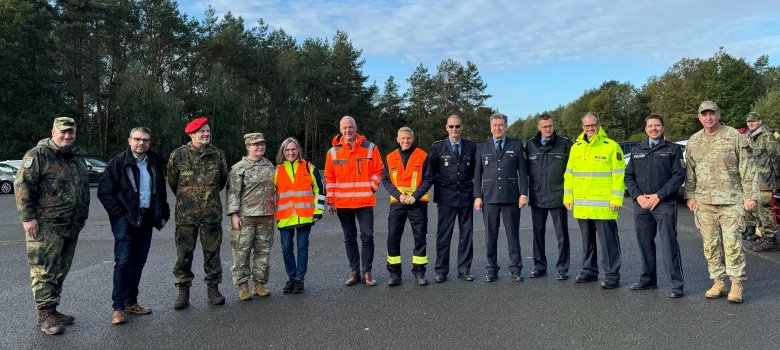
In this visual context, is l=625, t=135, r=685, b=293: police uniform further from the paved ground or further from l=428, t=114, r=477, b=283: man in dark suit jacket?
l=428, t=114, r=477, b=283: man in dark suit jacket

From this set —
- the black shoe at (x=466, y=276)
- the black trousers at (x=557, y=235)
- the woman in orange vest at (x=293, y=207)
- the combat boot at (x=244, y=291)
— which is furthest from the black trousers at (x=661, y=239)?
the combat boot at (x=244, y=291)

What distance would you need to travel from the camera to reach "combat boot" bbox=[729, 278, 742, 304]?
5074mm

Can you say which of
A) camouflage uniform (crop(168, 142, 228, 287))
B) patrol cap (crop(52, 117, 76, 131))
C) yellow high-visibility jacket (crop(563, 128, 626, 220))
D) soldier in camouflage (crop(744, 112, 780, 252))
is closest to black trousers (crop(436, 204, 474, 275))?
yellow high-visibility jacket (crop(563, 128, 626, 220))

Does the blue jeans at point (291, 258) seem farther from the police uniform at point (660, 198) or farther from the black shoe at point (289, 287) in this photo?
the police uniform at point (660, 198)

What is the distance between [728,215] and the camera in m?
5.29

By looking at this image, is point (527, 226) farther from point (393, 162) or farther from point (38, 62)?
point (38, 62)

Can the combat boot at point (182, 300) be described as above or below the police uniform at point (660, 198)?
below

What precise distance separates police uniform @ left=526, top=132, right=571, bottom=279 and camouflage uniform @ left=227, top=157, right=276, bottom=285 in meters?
3.12

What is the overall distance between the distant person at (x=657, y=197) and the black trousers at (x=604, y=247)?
251mm

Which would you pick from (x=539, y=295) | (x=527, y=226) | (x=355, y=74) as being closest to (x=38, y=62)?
(x=355, y=74)

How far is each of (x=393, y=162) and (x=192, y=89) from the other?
38873 millimetres

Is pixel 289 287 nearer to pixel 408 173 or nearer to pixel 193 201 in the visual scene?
pixel 193 201

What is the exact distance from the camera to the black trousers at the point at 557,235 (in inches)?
244

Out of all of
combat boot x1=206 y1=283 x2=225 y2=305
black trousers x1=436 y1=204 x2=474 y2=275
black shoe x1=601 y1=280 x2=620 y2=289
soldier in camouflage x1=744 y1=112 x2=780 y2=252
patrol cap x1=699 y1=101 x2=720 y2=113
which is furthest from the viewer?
soldier in camouflage x1=744 y1=112 x2=780 y2=252
